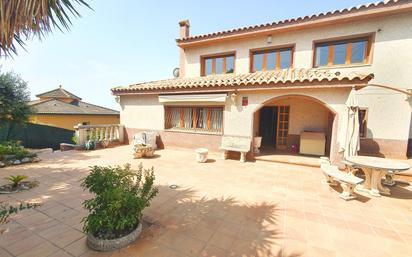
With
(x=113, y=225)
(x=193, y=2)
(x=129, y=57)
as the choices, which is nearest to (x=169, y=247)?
(x=113, y=225)

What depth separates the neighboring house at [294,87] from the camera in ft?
25.9

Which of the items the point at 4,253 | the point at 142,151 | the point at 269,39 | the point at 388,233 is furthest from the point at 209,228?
the point at 269,39

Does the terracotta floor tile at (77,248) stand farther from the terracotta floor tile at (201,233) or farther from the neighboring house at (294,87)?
the neighboring house at (294,87)

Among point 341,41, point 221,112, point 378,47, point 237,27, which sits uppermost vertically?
point 237,27

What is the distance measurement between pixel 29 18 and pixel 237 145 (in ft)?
24.9

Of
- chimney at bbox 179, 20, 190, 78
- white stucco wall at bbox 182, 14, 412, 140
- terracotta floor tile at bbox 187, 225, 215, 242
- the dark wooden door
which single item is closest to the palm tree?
terracotta floor tile at bbox 187, 225, 215, 242

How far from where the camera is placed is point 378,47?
337 inches

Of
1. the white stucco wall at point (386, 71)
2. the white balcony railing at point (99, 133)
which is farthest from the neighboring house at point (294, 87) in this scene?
the white balcony railing at point (99, 133)

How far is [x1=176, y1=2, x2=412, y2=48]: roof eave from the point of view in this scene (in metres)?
8.05

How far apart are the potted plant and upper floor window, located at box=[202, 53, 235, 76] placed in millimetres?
10662

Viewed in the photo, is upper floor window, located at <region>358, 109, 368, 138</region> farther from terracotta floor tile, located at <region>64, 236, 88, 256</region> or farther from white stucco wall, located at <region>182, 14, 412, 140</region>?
terracotta floor tile, located at <region>64, 236, 88, 256</region>

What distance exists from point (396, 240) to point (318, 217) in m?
1.19

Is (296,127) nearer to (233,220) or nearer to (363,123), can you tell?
(363,123)

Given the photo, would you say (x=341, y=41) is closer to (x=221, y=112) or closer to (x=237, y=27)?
(x=237, y=27)
